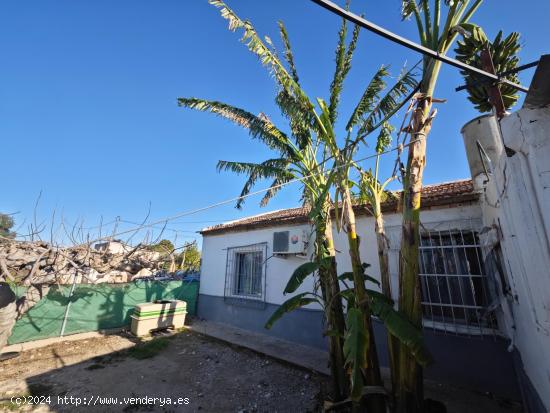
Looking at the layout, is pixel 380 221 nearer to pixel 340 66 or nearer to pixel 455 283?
pixel 455 283

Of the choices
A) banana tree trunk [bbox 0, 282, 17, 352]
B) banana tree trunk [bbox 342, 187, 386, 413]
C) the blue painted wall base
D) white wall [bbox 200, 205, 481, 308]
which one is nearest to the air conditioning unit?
white wall [bbox 200, 205, 481, 308]

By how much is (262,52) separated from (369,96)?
231 centimetres

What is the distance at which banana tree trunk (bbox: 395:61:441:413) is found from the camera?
318cm

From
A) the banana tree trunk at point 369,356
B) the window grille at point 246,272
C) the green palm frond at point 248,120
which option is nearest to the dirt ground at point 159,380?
the banana tree trunk at point 369,356

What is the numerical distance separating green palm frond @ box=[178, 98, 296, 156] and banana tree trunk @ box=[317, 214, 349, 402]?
8.44 feet

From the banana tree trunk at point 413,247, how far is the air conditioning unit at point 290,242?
4167 millimetres

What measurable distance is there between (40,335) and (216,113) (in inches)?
314

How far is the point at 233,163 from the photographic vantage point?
650cm

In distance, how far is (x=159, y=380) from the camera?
17.7 feet

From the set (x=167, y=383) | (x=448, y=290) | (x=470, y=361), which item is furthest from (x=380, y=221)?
(x=167, y=383)

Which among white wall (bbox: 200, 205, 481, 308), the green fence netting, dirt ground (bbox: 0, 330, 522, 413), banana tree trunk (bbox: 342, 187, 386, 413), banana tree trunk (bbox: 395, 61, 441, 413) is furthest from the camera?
A: the green fence netting

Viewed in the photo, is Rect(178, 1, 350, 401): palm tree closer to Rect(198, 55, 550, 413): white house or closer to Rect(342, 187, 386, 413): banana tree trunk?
Rect(342, 187, 386, 413): banana tree trunk

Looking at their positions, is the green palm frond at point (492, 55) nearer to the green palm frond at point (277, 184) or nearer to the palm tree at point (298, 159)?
the palm tree at point (298, 159)

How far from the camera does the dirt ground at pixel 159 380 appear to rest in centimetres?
450
